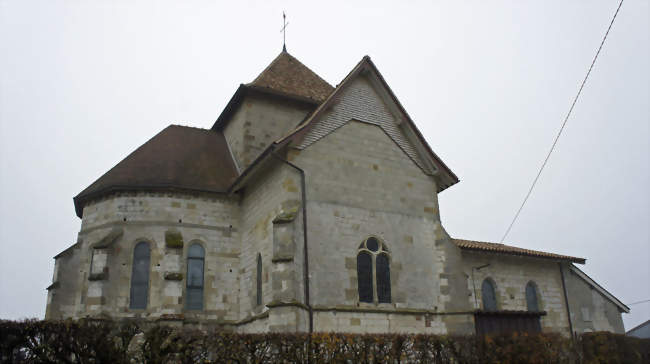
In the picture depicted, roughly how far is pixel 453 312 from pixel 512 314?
2447 mm

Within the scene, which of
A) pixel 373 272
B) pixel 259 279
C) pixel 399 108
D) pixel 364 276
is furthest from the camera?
pixel 399 108

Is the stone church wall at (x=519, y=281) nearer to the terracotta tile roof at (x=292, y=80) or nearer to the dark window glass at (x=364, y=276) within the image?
the dark window glass at (x=364, y=276)

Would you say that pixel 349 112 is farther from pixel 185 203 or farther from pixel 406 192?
pixel 185 203

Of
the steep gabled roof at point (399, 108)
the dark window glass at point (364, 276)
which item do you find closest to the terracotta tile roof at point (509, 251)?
the steep gabled roof at point (399, 108)

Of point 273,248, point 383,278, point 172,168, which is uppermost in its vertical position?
point 172,168

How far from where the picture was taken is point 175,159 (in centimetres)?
2325

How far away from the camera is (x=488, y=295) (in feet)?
77.5

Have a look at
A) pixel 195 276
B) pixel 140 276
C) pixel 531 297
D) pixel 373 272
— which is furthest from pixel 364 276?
pixel 531 297

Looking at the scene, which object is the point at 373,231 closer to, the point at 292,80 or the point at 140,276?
the point at 140,276

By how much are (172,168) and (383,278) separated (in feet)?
33.0

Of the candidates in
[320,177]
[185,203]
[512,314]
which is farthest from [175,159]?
[512,314]

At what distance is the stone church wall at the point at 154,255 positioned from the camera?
766 inches

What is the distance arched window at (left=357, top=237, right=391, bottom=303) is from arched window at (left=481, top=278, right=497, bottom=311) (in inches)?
277

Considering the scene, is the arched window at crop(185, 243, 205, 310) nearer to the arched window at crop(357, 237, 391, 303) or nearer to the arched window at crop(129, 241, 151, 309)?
the arched window at crop(129, 241, 151, 309)
